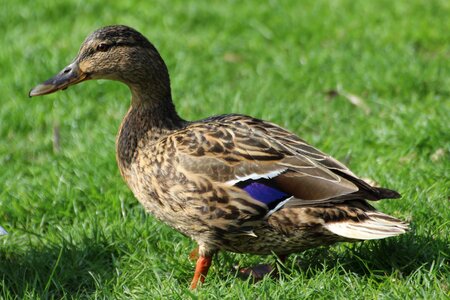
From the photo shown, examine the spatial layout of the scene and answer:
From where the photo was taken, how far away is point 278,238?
Answer: 441 centimetres

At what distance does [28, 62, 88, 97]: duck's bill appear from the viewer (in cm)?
496

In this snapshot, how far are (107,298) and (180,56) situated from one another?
3.59m

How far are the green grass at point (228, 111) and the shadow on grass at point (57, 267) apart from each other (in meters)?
0.01

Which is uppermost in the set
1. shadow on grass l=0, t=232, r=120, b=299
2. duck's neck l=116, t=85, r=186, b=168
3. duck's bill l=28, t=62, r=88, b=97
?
duck's bill l=28, t=62, r=88, b=97

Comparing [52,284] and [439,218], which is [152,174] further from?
[439,218]

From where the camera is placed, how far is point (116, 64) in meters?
5.01

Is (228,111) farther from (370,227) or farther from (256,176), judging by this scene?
(370,227)

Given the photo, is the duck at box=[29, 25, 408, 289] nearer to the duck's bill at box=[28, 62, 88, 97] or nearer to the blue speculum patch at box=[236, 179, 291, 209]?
the blue speculum patch at box=[236, 179, 291, 209]

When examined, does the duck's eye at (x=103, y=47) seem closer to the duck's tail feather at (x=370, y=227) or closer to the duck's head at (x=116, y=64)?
the duck's head at (x=116, y=64)

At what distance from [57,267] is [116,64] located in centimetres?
116

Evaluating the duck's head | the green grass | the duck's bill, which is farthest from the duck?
the duck's bill

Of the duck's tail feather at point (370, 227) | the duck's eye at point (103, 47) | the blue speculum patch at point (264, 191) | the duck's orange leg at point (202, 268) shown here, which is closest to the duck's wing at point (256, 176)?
the blue speculum patch at point (264, 191)

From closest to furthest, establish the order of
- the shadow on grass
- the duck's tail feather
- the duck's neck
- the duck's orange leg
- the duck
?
1. the duck's tail feather
2. the duck
3. the duck's orange leg
4. the shadow on grass
5. the duck's neck

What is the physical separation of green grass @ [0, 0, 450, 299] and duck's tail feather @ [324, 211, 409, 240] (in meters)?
0.23
